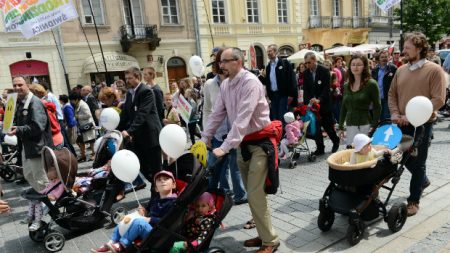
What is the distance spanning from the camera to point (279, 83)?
7531 millimetres

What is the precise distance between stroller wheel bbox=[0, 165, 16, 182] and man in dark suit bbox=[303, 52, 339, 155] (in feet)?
20.4

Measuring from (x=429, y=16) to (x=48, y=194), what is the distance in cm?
3022

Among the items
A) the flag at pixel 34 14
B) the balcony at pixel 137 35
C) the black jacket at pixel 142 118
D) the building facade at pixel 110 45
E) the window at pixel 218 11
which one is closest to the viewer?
the black jacket at pixel 142 118

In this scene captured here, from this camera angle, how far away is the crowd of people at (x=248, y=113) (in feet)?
11.0

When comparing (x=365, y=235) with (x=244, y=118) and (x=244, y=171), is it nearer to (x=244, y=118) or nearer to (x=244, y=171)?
(x=244, y=171)

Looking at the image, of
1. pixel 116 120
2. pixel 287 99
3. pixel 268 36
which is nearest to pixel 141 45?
pixel 268 36

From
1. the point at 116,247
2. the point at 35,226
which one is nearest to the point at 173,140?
the point at 116,247

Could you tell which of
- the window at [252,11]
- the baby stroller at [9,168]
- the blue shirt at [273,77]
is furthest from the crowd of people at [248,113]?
the window at [252,11]

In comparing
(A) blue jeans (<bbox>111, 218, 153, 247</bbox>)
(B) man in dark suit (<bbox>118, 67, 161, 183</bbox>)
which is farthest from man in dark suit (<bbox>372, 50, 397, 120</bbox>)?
(A) blue jeans (<bbox>111, 218, 153, 247</bbox>)

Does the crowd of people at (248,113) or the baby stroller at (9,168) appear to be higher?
the crowd of people at (248,113)

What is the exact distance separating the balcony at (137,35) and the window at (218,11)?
171 inches

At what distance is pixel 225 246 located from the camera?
3.87m

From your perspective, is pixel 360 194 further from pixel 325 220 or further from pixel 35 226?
pixel 35 226

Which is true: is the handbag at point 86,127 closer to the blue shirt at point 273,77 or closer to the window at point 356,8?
the blue shirt at point 273,77
